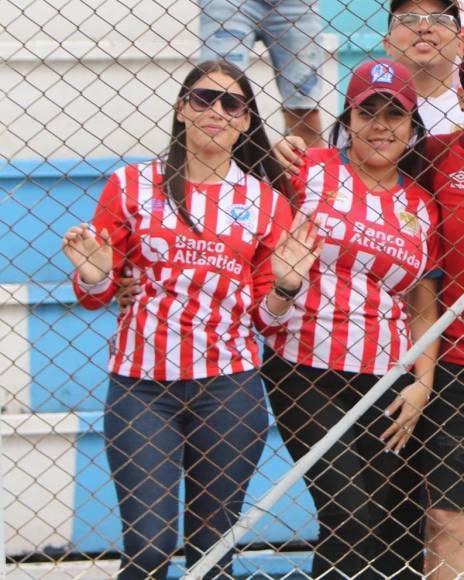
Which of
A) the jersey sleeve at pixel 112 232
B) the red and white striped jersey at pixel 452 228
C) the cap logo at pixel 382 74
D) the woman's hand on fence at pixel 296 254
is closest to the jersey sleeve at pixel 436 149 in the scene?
the red and white striped jersey at pixel 452 228

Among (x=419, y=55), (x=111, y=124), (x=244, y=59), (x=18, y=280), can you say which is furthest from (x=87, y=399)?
(x=419, y=55)

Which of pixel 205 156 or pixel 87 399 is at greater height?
pixel 205 156

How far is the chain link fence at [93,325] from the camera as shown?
3383 mm

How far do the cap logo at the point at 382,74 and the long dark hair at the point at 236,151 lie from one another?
0.34 metres

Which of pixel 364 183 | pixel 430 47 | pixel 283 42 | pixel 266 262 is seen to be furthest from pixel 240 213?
pixel 283 42

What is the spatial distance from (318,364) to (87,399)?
3.70ft

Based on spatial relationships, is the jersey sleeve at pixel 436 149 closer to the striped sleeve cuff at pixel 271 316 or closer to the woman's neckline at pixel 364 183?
the woman's neckline at pixel 364 183

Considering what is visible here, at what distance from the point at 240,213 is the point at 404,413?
28.6 inches

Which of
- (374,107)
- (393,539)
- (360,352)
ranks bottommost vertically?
(393,539)

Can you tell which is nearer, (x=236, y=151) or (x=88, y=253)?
(x=88, y=253)

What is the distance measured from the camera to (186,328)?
3.15 m

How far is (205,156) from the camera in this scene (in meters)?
3.25

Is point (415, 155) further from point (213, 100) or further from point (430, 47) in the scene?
point (213, 100)

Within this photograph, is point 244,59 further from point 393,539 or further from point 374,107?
point 393,539
